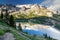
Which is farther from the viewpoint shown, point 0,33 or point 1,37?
point 0,33

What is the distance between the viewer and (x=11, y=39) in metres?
18.8

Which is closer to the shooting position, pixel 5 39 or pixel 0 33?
pixel 5 39

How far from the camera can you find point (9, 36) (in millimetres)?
19297

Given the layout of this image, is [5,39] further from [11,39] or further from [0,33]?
[0,33]

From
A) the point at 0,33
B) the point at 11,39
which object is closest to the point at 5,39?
the point at 11,39

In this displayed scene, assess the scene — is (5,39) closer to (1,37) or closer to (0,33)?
(1,37)

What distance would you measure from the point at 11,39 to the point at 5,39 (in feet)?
1.81

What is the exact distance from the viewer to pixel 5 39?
1855 cm

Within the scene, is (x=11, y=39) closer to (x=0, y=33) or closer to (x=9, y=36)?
(x=9, y=36)

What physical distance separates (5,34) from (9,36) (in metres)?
0.55

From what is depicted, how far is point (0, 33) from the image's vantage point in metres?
20.5

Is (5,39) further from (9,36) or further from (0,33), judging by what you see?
(0,33)

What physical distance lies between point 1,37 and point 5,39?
2.41ft
